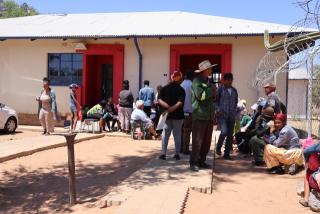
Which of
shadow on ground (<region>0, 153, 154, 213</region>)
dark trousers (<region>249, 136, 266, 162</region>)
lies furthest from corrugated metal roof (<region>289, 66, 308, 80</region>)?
shadow on ground (<region>0, 153, 154, 213</region>)

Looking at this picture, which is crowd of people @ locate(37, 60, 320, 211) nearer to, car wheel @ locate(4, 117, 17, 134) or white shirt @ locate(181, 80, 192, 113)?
white shirt @ locate(181, 80, 192, 113)

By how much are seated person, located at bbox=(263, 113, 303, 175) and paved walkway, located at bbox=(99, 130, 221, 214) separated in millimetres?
1317

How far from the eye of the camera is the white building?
47.3 feet

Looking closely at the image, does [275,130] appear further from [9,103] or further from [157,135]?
[9,103]

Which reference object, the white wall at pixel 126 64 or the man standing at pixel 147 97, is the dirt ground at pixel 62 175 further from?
the white wall at pixel 126 64

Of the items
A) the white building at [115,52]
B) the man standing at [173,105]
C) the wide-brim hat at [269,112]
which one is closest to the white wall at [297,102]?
the white building at [115,52]

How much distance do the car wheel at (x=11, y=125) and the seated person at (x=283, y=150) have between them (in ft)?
29.0

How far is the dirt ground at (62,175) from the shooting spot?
640cm

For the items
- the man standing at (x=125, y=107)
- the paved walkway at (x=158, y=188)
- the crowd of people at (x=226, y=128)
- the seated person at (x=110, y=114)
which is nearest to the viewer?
the paved walkway at (x=158, y=188)

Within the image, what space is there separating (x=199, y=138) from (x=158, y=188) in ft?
4.39

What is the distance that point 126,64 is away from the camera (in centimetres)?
1547

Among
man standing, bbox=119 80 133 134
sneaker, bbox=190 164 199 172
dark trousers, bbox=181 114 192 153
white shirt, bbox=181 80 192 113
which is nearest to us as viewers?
sneaker, bbox=190 164 199 172

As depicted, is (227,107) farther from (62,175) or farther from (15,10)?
(15,10)

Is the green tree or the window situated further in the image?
the green tree
